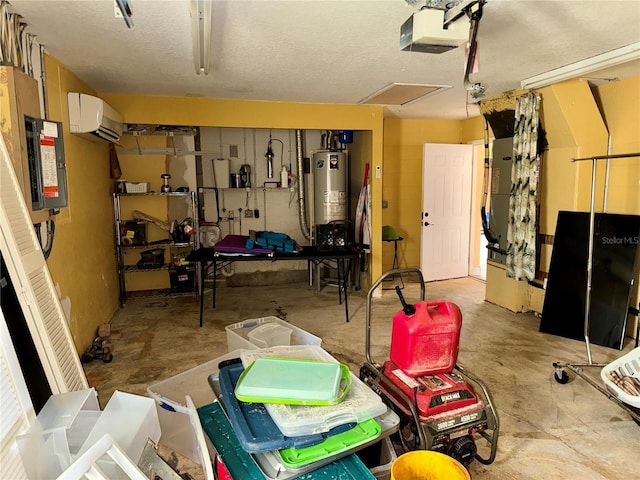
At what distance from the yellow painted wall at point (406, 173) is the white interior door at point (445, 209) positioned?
0.38 metres

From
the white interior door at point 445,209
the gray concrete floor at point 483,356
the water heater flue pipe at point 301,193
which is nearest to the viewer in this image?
the gray concrete floor at point 483,356

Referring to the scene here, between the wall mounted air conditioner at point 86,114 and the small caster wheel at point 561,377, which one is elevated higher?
the wall mounted air conditioner at point 86,114

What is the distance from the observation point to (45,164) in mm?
2750

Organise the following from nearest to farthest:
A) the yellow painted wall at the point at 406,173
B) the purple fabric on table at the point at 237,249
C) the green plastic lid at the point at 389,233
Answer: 1. the purple fabric on table at the point at 237,249
2. the green plastic lid at the point at 389,233
3. the yellow painted wall at the point at 406,173

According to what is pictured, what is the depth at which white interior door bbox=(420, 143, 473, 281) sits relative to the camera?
593 cm

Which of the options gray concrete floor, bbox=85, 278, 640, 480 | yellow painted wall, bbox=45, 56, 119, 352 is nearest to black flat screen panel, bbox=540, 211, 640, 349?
gray concrete floor, bbox=85, 278, 640, 480

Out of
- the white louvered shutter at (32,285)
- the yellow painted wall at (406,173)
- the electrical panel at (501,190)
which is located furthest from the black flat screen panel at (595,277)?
the white louvered shutter at (32,285)

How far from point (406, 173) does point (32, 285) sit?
5.27 m

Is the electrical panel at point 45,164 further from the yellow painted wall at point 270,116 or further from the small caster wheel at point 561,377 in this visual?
the small caster wheel at point 561,377

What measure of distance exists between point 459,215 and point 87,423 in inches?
222

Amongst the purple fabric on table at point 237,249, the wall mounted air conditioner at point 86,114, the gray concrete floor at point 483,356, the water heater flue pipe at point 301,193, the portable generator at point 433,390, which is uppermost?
the wall mounted air conditioner at point 86,114

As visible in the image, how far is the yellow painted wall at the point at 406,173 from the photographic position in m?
6.21

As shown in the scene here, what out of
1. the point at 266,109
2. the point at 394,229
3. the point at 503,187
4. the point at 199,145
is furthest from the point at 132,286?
the point at 503,187

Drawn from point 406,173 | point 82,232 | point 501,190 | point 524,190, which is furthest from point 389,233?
point 82,232
